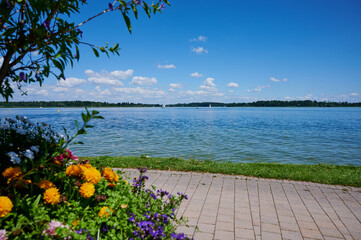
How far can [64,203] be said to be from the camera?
2275mm

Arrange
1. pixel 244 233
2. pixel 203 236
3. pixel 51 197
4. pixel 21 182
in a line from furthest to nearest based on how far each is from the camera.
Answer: pixel 244 233
pixel 203 236
pixel 21 182
pixel 51 197

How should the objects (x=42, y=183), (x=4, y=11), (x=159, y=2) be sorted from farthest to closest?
(x=42, y=183), (x=159, y=2), (x=4, y=11)

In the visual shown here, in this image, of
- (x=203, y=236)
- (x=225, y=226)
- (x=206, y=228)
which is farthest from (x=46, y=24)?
(x=225, y=226)

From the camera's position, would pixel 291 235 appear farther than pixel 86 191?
Yes

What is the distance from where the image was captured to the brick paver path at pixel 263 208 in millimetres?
3480

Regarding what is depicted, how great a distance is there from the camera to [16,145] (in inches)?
111

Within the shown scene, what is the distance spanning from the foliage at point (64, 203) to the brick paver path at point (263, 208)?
4.53 feet

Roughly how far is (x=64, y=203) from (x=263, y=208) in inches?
144

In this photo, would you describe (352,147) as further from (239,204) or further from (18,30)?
(18,30)

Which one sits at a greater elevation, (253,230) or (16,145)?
(16,145)

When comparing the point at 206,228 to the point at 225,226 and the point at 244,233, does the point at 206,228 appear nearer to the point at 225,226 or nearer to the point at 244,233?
the point at 225,226

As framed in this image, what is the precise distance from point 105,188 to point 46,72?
1501 mm

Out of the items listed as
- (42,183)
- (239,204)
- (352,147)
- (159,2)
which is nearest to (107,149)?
(239,204)

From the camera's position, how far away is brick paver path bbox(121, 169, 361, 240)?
348 cm
